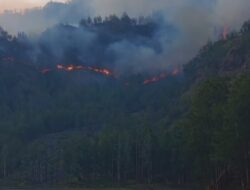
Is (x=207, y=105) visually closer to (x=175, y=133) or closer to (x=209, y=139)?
(x=209, y=139)

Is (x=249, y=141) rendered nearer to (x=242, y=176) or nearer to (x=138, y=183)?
(x=242, y=176)

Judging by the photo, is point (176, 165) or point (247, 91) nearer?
point (247, 91)

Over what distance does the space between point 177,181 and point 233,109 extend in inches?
3856

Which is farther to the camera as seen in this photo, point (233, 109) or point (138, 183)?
point (138, 183)

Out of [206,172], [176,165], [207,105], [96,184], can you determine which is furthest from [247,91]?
[96,184]

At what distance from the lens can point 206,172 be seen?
120812 mm

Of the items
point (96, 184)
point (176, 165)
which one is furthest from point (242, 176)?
point (96, 184)

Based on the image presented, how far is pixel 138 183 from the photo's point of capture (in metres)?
196

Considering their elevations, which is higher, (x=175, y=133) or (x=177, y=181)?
(x=175, y=133)

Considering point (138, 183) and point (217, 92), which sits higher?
point (217, 92)

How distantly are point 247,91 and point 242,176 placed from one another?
15093mm

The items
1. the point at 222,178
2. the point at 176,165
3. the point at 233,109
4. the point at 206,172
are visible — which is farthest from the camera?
the point at 176,165

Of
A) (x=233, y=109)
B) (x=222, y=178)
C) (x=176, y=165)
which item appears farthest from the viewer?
(x=176, y=165)

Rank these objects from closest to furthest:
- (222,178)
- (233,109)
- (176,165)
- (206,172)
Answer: (233,109), (222,178), (206,172), (176,165)
